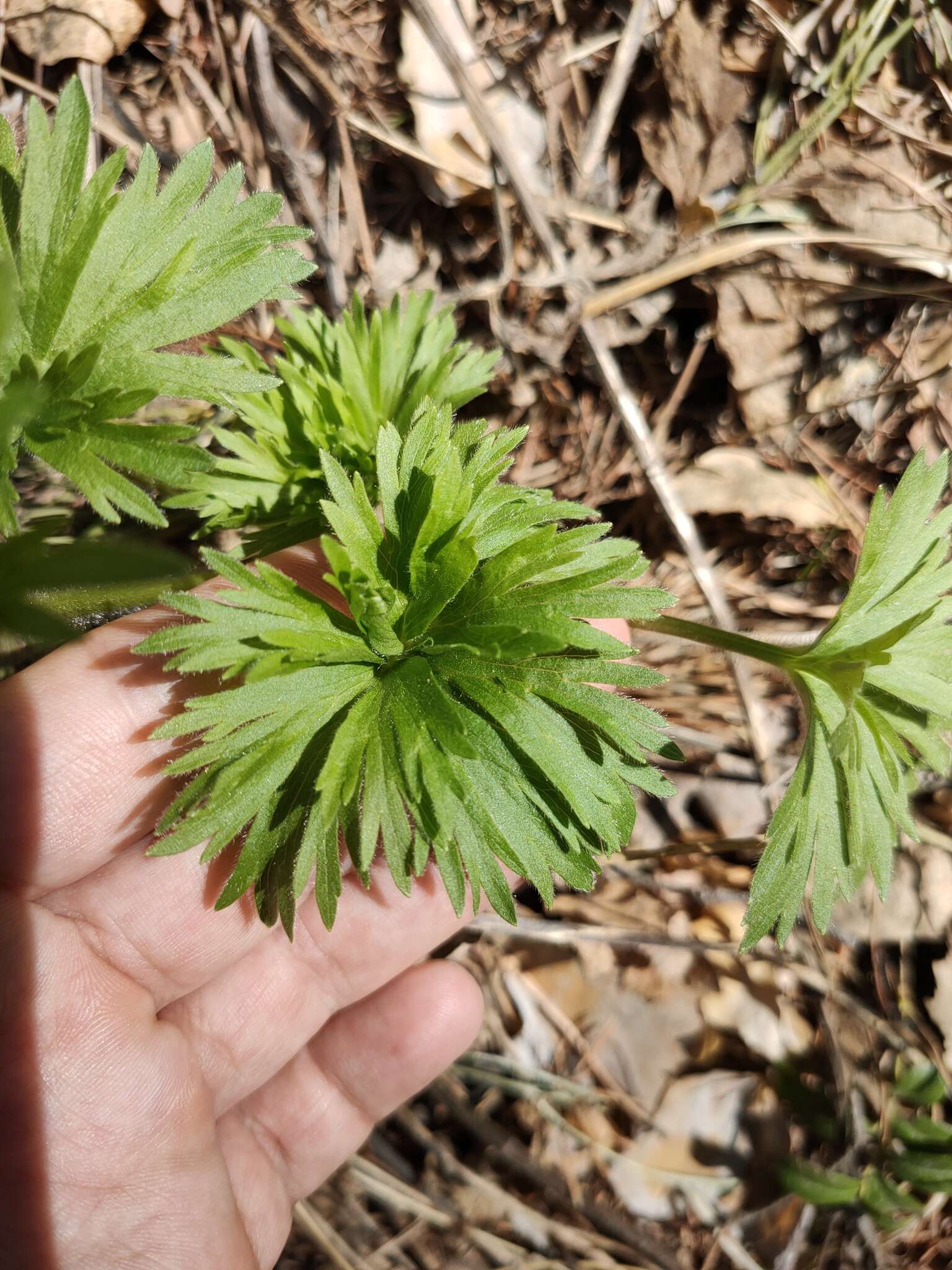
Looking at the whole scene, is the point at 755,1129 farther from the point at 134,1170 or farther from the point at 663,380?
the point at 663,380

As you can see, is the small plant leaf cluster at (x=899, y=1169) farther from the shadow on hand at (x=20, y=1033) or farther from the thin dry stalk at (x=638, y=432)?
the shadow on hand at (x=20, y=1033)

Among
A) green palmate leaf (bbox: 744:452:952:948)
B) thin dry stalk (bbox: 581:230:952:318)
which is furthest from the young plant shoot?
thin dry stalk (bbox: 581:230:952:318)

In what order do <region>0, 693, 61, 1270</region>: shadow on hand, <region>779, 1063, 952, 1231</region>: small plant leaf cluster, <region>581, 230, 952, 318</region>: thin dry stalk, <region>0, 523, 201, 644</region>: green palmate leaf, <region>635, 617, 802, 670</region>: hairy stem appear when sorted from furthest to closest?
<region>581, 230, 952, 318</region>: thin dry stalk
<region>779, 1063, 952, 1231</region>: small plant leaf cluster
<region>635, 617, 802, 670</region>: hairy stem
<region>0, 693, 61, 1270</region>: shadow on hand
<region>0, 523, 201, 644</region>: green palmate leaf

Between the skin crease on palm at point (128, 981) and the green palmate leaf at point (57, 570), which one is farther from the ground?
the green palmate leaf at point (57, 570)

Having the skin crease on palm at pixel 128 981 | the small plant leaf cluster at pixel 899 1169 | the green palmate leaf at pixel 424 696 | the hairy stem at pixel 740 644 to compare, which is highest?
the green palmate leaf at pixel 424 696

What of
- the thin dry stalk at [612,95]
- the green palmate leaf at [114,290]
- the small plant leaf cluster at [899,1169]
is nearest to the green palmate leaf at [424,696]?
the green palmate leaf at [114,290]

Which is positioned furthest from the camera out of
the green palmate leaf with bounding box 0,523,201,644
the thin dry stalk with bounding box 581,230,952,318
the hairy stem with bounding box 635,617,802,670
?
the thin dry stalk with bounding box 581,230,952,318

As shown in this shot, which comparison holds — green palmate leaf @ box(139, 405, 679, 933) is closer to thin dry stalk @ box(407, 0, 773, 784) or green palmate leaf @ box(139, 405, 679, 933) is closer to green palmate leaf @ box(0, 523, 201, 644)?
green palmate leaf @ box(0, 523, 201, 644)
